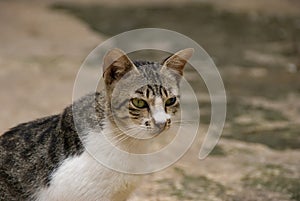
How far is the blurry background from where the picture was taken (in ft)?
21.3

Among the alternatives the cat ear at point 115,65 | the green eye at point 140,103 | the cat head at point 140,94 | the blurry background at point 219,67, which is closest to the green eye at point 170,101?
the cat head at point 140,94

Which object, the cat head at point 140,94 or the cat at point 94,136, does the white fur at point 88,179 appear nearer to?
the cat at point 94,136

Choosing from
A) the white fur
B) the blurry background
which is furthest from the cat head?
the blurry background

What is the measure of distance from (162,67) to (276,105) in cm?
434

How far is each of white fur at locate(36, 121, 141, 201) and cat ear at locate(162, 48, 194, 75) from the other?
568mm

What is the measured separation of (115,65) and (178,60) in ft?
1.51

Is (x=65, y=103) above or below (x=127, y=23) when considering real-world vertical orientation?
below

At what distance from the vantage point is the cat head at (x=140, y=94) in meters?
4.52

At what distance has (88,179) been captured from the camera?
4699mm

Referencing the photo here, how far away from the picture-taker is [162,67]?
4.80 meters

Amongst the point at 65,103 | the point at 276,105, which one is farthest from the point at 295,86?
the point at 65,103

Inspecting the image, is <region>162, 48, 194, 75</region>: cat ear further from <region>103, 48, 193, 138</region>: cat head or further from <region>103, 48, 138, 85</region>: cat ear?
<region>103, 48, 138, 85</region>: cat ear

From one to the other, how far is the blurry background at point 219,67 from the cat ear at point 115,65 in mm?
1634

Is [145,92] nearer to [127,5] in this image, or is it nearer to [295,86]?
[295,86]
